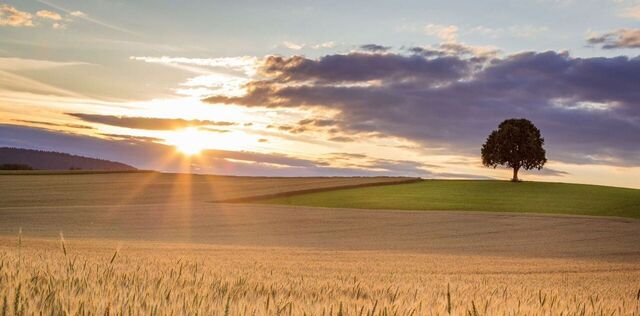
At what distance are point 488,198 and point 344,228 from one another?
74.9 feet

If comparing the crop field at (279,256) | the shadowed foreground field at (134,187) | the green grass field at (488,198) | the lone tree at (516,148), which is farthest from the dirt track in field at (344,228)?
the lone tree at (516,148)

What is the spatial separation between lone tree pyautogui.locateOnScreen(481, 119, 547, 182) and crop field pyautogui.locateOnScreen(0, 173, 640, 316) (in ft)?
51.0

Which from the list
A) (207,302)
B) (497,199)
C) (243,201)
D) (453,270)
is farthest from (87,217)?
(207,302)

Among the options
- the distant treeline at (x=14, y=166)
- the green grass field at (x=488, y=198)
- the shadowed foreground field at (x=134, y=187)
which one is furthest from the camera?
the distant treeline at (x=14, y=166)

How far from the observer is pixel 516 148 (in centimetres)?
7419

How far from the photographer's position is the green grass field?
51.6 m

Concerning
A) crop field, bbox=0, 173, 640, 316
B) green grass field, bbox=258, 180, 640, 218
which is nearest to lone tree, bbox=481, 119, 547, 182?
green grass field, bbox=258, 180, 640, 218

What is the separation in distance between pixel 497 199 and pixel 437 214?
41.8ft

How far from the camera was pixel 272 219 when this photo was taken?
4294cm

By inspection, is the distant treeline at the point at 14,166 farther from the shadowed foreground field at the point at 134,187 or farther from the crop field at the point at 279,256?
the crop field at the point at 279,256

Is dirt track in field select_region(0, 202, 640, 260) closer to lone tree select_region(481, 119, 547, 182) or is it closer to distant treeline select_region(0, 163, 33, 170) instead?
lone tree select_region(481, 119, 547, 182)

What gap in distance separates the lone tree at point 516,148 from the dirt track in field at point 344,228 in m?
28.6

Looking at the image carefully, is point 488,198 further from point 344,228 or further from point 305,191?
point 344,228

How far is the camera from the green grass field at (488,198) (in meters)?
51.6
